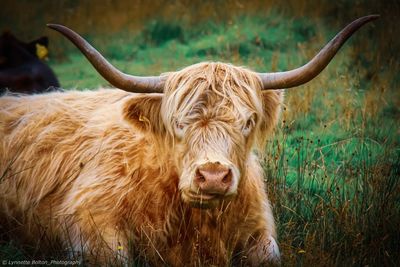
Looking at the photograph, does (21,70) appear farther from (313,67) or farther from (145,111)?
(313,67)

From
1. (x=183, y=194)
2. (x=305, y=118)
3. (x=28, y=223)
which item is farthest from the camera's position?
(x=305, y=118)

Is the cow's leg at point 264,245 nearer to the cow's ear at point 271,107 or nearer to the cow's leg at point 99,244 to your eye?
the cow's ear at point 271,107

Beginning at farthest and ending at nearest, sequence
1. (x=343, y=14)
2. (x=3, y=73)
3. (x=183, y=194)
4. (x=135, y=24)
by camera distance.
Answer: (x=135, y=24) < (x=343, y=14) < (x=3, y=73) < (x=183, y=194)

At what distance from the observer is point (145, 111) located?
4223 millimetres

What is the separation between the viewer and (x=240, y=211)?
13.9 ft

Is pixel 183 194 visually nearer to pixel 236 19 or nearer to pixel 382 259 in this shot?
pixel 382 259

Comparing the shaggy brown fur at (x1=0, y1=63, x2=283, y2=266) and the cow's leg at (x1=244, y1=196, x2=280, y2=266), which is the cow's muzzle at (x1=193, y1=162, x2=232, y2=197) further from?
the cow's leg at (x1=244, y1=196, x2=280, y2=266)

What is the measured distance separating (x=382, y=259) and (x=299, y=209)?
822mm

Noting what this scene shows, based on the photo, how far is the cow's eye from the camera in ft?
13.0

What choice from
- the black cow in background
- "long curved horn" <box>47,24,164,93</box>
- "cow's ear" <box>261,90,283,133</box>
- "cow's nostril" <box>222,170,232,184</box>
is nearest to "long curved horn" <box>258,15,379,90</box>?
"cow's ear" <box>261,90,283,133</box>

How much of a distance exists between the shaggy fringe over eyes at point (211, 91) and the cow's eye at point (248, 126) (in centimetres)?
5

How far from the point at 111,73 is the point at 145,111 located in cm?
39

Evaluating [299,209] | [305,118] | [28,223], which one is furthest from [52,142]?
[305,118]

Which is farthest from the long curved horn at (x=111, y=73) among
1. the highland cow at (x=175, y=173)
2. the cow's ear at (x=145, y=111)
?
the cow's ear at (x=145, y=111)
